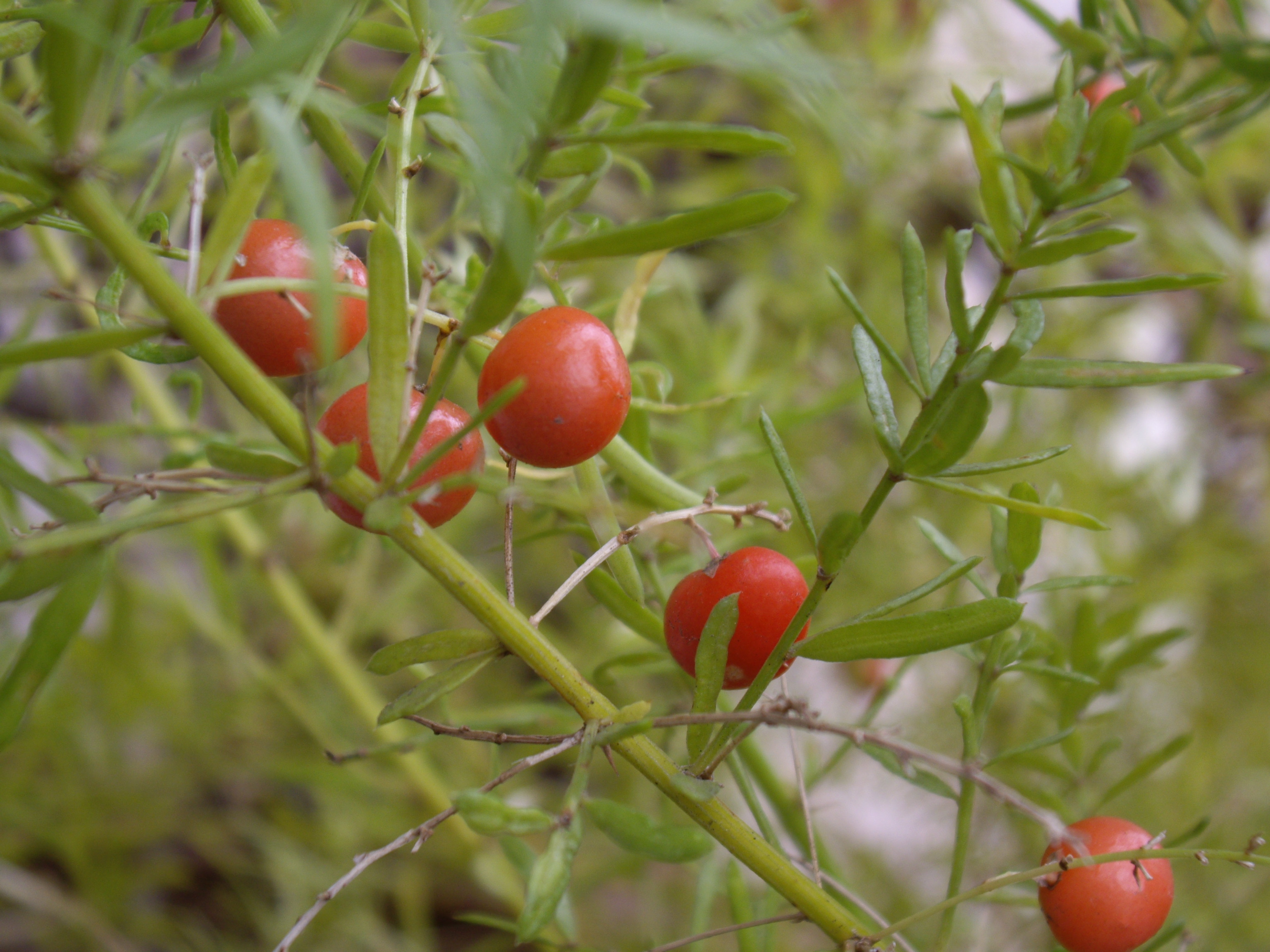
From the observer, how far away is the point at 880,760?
0.96ft

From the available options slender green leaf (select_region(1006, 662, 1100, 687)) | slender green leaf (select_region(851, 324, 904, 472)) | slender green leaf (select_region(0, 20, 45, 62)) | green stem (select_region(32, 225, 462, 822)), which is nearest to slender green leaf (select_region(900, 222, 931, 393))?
slender green leaf (select_region(851, 324, 904, 472))

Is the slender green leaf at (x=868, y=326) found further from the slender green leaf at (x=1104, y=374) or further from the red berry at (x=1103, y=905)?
the red berry at (x=1103, y=905)

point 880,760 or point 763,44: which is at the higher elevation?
point 763,44

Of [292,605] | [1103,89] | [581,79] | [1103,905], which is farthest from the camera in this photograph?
[292,605]

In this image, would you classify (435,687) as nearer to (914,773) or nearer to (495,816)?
(495,816)

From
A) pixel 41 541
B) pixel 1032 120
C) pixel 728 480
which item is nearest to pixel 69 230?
pixel 41 541

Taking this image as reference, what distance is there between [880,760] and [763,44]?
8.3 inches


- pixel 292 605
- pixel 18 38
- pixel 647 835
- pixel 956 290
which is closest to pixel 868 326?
pixel 956 290

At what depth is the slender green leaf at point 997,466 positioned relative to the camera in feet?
0.71

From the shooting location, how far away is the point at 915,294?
9.5 inches

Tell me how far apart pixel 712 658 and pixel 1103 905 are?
144 millimetres

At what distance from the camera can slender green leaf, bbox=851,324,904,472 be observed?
8.4 inches

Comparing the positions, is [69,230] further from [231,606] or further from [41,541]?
[231,606]

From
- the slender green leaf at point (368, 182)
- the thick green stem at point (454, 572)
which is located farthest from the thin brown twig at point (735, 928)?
the slender green leaf at point (368, 182)
